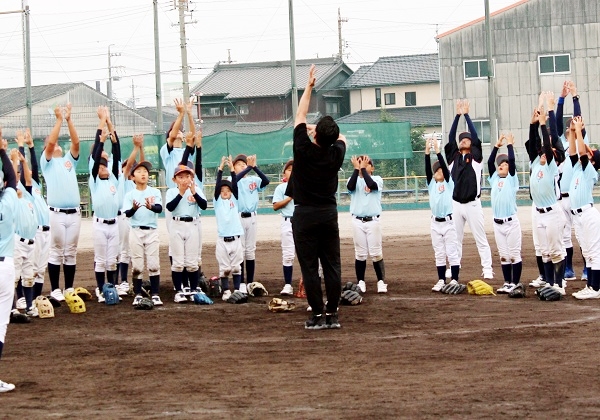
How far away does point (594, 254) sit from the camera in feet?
38.9

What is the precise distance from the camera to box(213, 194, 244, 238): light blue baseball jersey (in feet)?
42.9

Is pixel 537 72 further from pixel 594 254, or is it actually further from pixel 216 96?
pixel 594 254

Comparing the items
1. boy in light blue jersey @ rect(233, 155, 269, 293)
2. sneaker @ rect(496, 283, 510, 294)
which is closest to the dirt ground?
sneaker @ rect(496, 283, 510, 294)

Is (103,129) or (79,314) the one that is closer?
(79,314)

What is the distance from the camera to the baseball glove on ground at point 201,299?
41.9 feet

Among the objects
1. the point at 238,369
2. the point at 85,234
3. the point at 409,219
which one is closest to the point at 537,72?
the point at 409,219

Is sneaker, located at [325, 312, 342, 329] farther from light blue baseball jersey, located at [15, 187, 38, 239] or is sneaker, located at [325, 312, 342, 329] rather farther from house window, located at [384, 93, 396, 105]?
house window, located at [384, 93, 396, 105]

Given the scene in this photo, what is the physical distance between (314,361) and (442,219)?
5.79 m

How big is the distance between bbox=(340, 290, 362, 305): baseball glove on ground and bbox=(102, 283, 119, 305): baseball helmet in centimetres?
303

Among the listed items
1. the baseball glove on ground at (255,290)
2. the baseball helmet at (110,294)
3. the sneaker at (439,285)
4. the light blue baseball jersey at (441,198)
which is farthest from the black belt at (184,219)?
the sneaker at (439,285)

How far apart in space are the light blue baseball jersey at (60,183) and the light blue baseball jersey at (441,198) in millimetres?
4945

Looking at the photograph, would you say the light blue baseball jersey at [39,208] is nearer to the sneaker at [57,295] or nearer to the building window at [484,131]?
the sneaker at [57,295]

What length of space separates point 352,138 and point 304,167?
24510mm

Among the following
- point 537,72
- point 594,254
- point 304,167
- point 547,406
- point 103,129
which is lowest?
point 547,406
